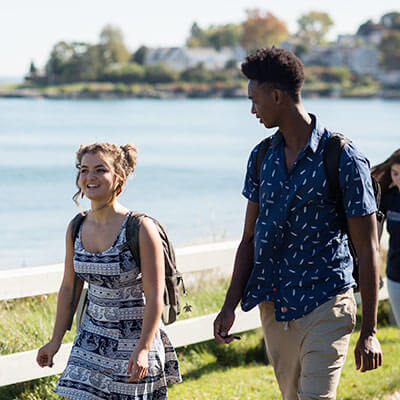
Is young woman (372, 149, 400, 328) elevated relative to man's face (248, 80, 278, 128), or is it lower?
lower

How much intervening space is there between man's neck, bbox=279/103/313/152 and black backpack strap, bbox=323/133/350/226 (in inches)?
4.7

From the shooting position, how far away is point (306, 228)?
3.34 m

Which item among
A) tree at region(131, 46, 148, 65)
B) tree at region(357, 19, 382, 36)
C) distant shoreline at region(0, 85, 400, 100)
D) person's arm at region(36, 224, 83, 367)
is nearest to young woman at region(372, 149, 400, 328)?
person's arm at region(36, 224, 83, 367)

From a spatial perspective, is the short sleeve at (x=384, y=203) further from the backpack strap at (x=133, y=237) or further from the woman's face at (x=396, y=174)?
the backpack strap at (x=133, y=237)

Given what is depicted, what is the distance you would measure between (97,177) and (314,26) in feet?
575

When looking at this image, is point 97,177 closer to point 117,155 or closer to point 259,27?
point 117,155

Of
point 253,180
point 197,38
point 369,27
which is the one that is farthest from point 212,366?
point 369,27

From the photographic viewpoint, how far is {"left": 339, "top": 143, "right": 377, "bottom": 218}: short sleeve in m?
3.25

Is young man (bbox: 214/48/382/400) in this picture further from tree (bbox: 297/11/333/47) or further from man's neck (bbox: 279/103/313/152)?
tree (bbox: 297/11/333/47)

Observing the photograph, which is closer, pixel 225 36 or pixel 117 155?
pixel 117 155

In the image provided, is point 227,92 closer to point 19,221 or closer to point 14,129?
point 14,129

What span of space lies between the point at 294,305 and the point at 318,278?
0.56 feet

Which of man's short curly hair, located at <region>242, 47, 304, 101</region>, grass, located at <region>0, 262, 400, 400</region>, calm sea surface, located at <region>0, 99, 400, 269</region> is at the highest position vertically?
man's short curly hair, located at <region>242, 47, 304, 101</region>

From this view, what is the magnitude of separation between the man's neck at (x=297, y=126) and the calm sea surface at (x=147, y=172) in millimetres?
6982
